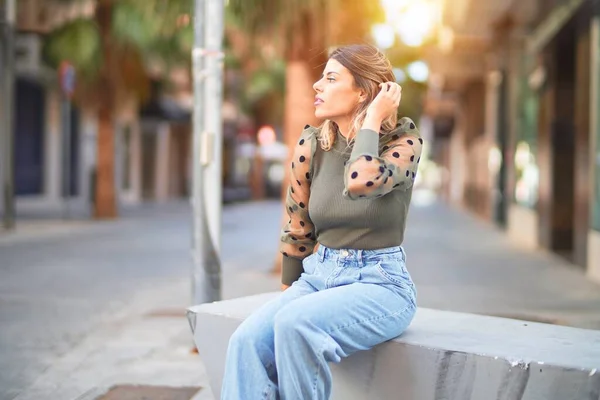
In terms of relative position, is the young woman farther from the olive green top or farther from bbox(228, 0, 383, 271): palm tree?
bbox(228, 0, 383, 271): palm tree

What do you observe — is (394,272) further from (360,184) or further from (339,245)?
(360,184)

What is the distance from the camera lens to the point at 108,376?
15.9ft

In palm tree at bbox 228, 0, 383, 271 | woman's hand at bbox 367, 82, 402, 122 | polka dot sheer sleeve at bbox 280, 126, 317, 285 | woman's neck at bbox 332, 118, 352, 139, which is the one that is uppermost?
palm tree at bbox 228, 0, 383, 271

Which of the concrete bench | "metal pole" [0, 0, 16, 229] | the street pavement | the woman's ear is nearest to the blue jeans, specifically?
the concrete bench

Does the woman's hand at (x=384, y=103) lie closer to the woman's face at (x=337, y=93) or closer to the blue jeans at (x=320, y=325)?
the woman's face at (x=337, y=93)

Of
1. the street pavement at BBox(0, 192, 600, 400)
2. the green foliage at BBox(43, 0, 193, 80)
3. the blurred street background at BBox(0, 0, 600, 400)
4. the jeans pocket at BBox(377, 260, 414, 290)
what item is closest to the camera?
the jeans pocket at BBox(377, 260, 414, 290)

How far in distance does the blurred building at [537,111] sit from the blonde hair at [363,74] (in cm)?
718

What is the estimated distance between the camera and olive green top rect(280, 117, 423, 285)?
2891 mm

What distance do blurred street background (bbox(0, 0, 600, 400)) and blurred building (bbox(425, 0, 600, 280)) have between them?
0.05 metres

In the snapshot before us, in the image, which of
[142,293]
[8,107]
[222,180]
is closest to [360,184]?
[222,180]

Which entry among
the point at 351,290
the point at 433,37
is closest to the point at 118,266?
the point at 351,290

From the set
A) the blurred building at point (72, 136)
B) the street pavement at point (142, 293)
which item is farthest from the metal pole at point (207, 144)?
the blurred building at point (72, 136)

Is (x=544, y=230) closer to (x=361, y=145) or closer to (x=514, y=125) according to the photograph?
(x=514, y=125)

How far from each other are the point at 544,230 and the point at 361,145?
11.3 m
